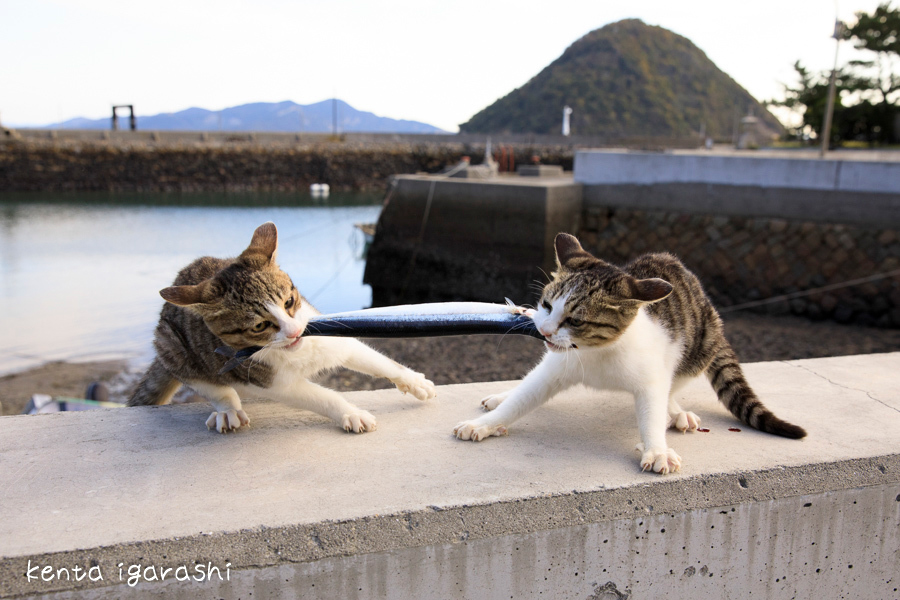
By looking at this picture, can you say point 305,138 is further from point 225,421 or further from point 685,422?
point 685,422

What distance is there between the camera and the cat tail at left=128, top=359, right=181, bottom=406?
2535mm

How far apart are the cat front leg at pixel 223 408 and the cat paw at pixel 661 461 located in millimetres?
1378

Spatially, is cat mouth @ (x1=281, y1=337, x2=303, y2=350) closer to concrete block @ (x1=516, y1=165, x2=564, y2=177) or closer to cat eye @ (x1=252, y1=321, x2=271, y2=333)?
cat eye @ (x1=252, y1=321, x2=271, y2=333)

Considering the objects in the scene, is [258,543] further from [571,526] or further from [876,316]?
[876,316]

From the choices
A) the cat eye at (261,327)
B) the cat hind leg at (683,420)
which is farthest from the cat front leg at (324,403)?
the cat hind leg at (683,420)

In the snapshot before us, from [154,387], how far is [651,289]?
2.05 metres

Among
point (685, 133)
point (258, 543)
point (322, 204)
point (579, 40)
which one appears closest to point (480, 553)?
point (258, 543)

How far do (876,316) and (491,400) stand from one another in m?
8.66

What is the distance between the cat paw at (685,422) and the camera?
2.11m

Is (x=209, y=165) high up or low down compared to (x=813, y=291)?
up

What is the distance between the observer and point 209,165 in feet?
95.7

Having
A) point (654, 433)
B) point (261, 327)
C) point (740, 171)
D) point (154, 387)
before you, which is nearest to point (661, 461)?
point (654, 433)

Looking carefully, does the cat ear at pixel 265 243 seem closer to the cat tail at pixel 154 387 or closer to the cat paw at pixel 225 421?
the cat paw at pixel 225 421

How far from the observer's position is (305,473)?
1769 millimetres
